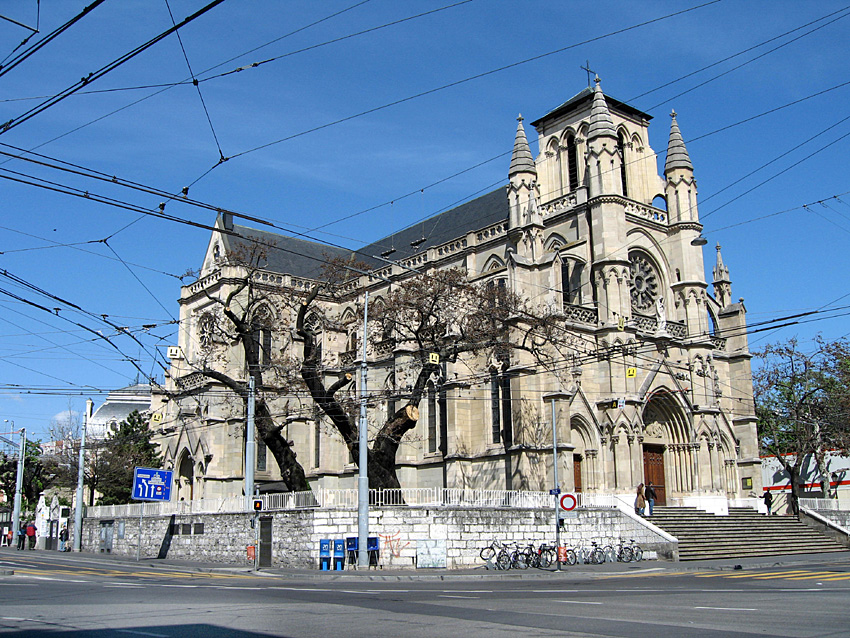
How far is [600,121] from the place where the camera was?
37062 mm

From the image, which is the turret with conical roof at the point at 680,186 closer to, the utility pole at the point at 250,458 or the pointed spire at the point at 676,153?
the pointed spire at the point at 676,153

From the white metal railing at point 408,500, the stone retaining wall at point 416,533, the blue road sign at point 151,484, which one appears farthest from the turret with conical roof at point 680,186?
the blue road sign at point 151,484

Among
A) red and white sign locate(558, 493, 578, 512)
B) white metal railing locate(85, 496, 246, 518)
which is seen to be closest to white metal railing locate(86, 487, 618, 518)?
white metal railing locate(85, 496, 246, 518)

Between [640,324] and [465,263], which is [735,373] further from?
[465,263]

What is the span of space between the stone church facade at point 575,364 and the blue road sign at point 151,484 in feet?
18.4

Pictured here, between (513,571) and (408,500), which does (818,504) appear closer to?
(513,571)

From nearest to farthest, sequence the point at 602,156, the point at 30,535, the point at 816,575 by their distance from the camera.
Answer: the point at 816,575 → the point at 602,156 → the point at 30,535

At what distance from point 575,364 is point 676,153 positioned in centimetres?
1540

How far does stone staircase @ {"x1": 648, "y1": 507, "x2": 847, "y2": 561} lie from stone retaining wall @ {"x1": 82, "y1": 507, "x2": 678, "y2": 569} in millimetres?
2525

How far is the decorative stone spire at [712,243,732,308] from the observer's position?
1663 inches

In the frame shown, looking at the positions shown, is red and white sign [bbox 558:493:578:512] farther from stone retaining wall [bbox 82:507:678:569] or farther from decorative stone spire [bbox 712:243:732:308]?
decorative stone spire [bbox 712:243:732:308]

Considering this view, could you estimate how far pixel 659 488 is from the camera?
36719mm

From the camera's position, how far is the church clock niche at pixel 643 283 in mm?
38325

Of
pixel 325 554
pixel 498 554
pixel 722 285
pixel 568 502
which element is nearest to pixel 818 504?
pixel 722 285
